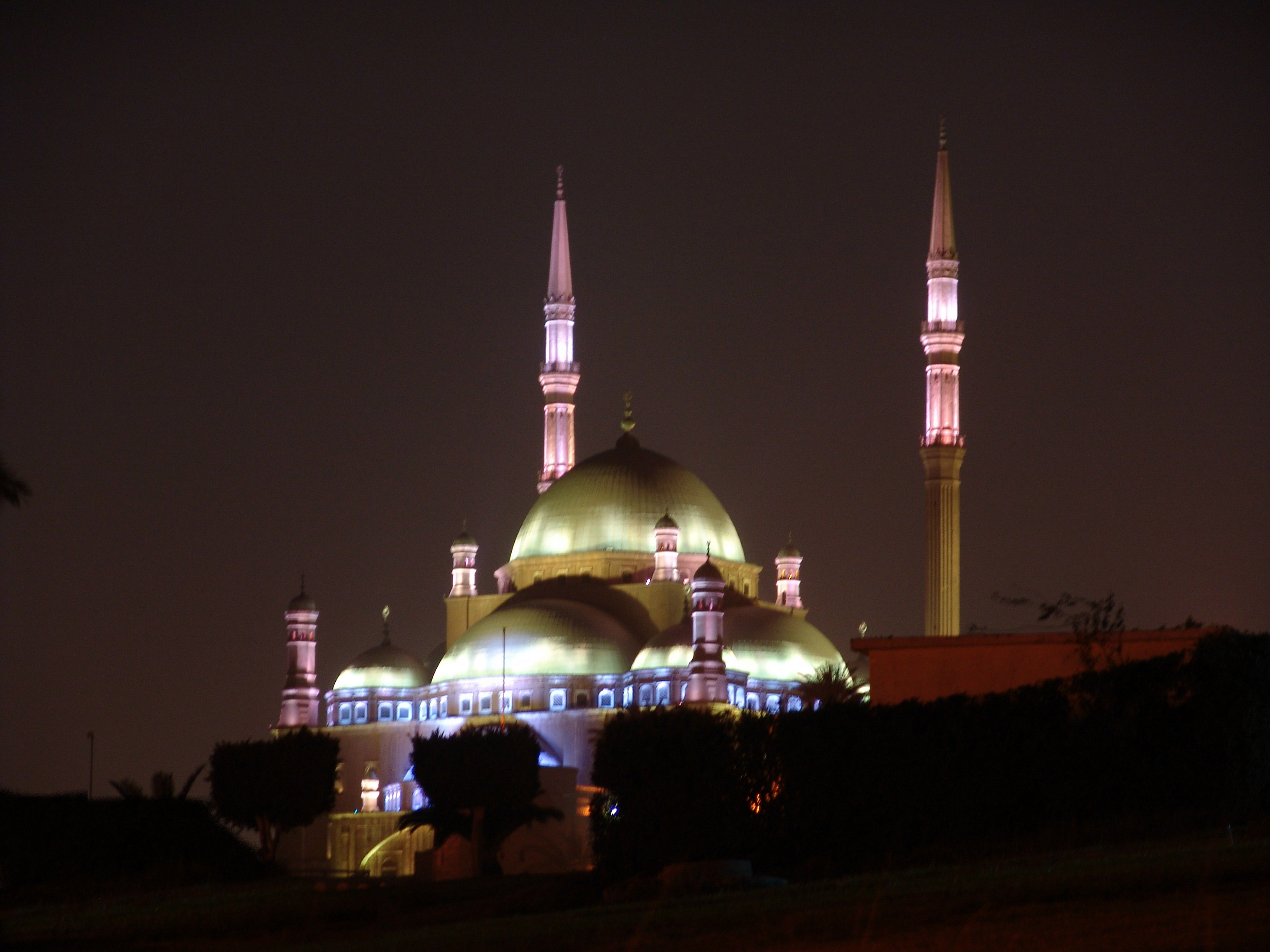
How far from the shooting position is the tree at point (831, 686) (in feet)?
168

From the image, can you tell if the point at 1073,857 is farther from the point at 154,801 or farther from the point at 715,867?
the point at 154,801

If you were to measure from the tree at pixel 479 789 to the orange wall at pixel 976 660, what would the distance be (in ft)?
52.9

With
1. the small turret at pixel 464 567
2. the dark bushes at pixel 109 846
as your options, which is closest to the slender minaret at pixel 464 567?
the small turret at pixel 464 567

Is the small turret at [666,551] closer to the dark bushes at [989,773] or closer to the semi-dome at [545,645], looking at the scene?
the semi-dome at [545,645]

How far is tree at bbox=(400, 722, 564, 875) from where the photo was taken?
45.8 meters

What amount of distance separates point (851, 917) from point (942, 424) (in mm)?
39216

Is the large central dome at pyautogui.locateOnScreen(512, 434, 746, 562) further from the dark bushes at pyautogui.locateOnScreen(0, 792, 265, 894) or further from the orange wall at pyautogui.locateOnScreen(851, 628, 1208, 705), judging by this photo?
the orange wall at pyautogui.locateOnScreen(851, 628, 1208, 705)

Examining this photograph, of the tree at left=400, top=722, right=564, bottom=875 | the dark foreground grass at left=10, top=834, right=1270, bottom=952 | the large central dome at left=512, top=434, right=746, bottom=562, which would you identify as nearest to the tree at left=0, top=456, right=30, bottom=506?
the dark foreground grass at left=10, top=834, right=1270, bottom=952

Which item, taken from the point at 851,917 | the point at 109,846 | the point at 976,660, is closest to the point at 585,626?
the point at 109,846

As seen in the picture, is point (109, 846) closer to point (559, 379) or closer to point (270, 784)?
point (270, 784)

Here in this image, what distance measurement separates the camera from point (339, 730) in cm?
5909

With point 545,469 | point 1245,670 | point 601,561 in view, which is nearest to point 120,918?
point 1245,670

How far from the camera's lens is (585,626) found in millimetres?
56688

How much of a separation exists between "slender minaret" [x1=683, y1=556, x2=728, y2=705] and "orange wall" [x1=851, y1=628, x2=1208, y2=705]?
20.9m
